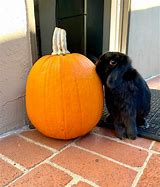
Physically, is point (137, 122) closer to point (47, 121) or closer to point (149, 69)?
point (47, 121)

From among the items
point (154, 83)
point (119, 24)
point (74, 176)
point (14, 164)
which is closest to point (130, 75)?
point (74, 176)

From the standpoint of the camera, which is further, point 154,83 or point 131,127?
point 154,83

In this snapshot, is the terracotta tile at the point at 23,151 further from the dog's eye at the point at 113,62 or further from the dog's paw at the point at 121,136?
the dog's eye at the point at 113,62

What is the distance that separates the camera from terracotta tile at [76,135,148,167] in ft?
2.92

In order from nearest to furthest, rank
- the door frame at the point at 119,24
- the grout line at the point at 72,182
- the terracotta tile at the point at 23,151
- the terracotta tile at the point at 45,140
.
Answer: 1. the grout line at the point at 72,182
2. the terracotta tile at the point at 23,151
3. the terracotta tile at the point at 45,140
4. the door frame at the point at 119,24

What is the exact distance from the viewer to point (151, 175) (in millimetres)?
801

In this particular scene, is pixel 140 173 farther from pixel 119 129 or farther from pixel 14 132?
pixel 14 132

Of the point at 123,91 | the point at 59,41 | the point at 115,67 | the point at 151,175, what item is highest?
the point at 59,41

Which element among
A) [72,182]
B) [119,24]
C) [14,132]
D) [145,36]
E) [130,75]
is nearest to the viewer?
[72,182]

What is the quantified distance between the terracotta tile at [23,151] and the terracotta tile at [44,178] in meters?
0.05

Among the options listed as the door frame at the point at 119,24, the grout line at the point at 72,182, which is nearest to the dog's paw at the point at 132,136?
the grout line at the point at 72,182

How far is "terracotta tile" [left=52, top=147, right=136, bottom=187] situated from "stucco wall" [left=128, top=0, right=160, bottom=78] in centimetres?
110

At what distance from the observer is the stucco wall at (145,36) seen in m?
1.74

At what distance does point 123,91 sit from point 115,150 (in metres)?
0.25
